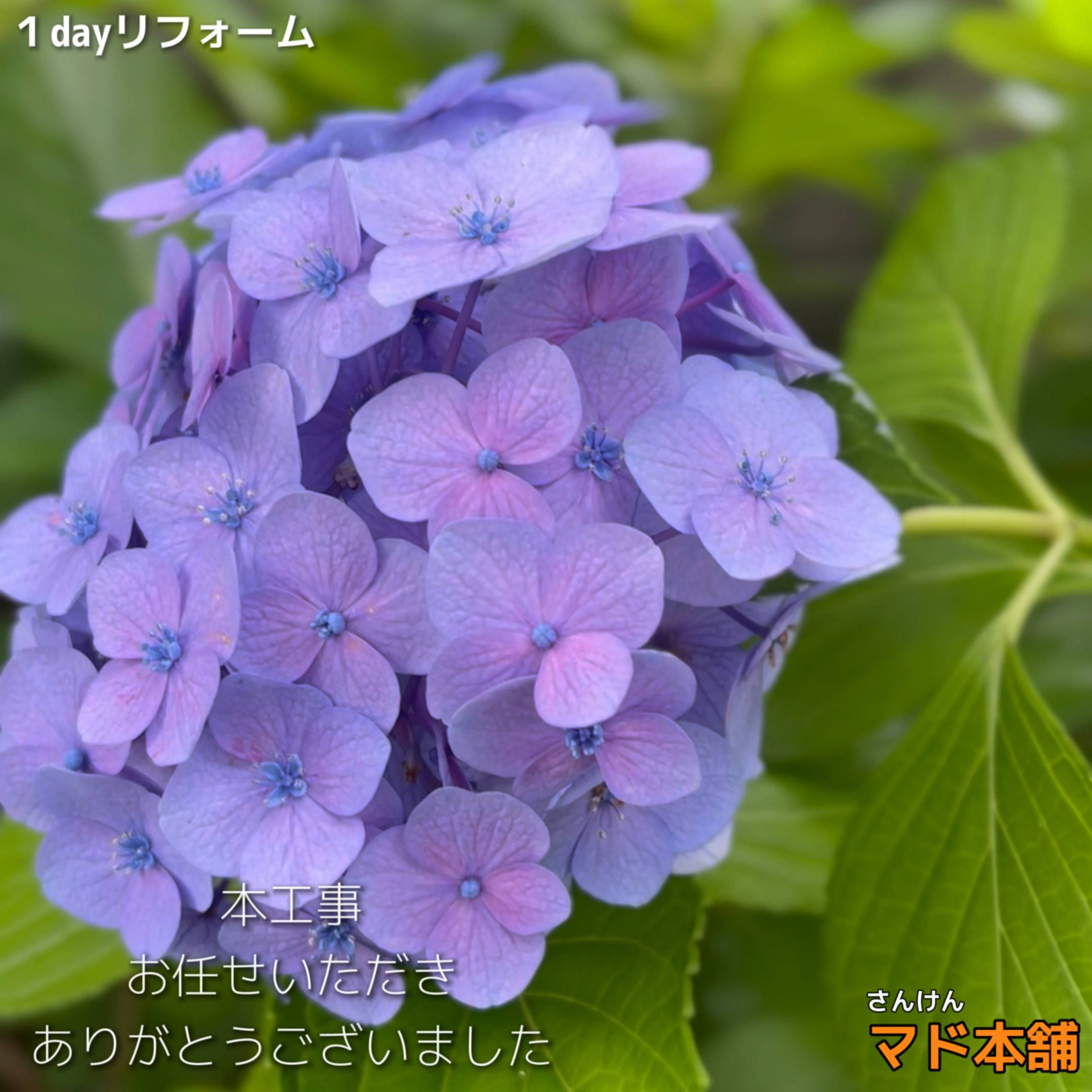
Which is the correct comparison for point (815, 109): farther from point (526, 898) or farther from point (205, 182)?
point (526, 898)

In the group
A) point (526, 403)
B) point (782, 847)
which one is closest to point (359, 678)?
point (526, 403)

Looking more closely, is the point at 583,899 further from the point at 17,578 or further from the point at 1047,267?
the point at 1047,267

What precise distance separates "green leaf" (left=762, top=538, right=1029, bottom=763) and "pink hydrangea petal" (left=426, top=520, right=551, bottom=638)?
45 cm

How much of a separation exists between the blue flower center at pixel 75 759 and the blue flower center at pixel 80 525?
3.6 inches

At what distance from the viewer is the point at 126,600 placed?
470mm

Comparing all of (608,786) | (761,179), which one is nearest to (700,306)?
(608,786)

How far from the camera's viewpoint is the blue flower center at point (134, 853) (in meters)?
0.49

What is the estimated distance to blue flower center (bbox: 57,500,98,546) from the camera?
1.70 feet

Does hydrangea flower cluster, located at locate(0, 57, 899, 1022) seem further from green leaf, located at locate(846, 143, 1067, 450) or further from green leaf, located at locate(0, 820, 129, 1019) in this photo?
green leaf, located at locate(846, 143, 1067, 450)

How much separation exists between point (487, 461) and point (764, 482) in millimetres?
118

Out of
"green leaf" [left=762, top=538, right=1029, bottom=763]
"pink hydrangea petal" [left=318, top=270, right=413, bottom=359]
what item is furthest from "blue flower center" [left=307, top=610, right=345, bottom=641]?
"green leaf" [left=762, top=538, right=1029, bottom=763]

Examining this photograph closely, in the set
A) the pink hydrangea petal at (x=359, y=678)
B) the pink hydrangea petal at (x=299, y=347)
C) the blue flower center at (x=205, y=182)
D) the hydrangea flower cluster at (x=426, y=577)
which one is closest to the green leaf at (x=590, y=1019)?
the hydrangea flower cluster at (x=426, y=577)

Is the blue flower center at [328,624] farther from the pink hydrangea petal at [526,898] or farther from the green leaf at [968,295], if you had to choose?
the green leaf at [968,295]

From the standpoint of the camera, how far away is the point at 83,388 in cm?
106
